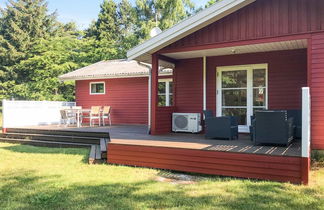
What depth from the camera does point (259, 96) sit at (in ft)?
23.8

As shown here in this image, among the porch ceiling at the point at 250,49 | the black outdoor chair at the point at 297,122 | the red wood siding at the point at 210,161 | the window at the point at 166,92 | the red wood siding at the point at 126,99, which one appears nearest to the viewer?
the red wood siding at the point at 210,161

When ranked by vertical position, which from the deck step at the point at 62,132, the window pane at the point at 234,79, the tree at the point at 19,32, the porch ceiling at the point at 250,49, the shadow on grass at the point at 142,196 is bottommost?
the shadow on grass at the point at 142,196

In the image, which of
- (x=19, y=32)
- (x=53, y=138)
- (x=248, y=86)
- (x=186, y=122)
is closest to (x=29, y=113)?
(x=53, y=138)

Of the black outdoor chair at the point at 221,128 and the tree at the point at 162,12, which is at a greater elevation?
the tree at the point at 162,12

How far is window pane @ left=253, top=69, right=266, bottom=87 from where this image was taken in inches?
283

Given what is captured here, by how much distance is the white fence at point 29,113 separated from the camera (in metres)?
9.60

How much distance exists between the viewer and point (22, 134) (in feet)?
28.9

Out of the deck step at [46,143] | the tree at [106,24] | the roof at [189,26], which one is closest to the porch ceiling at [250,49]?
the roof at [189,26]

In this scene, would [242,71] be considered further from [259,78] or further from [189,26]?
[189,26]

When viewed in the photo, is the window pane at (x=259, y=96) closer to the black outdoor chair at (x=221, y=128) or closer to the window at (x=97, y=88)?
the black outdoor chair at (x=221, y=128)

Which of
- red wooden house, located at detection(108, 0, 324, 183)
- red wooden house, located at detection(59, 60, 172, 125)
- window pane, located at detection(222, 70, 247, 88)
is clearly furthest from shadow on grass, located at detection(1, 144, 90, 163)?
red wooden house, located at detection(59, 60, 172, 125)

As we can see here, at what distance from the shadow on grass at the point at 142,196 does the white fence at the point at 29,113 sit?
6.08 meters

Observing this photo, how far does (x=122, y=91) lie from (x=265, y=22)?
7.14 m

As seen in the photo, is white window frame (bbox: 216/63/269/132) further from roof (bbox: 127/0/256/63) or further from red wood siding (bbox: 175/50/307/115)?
roof (bbox: 127/0/256/63)
